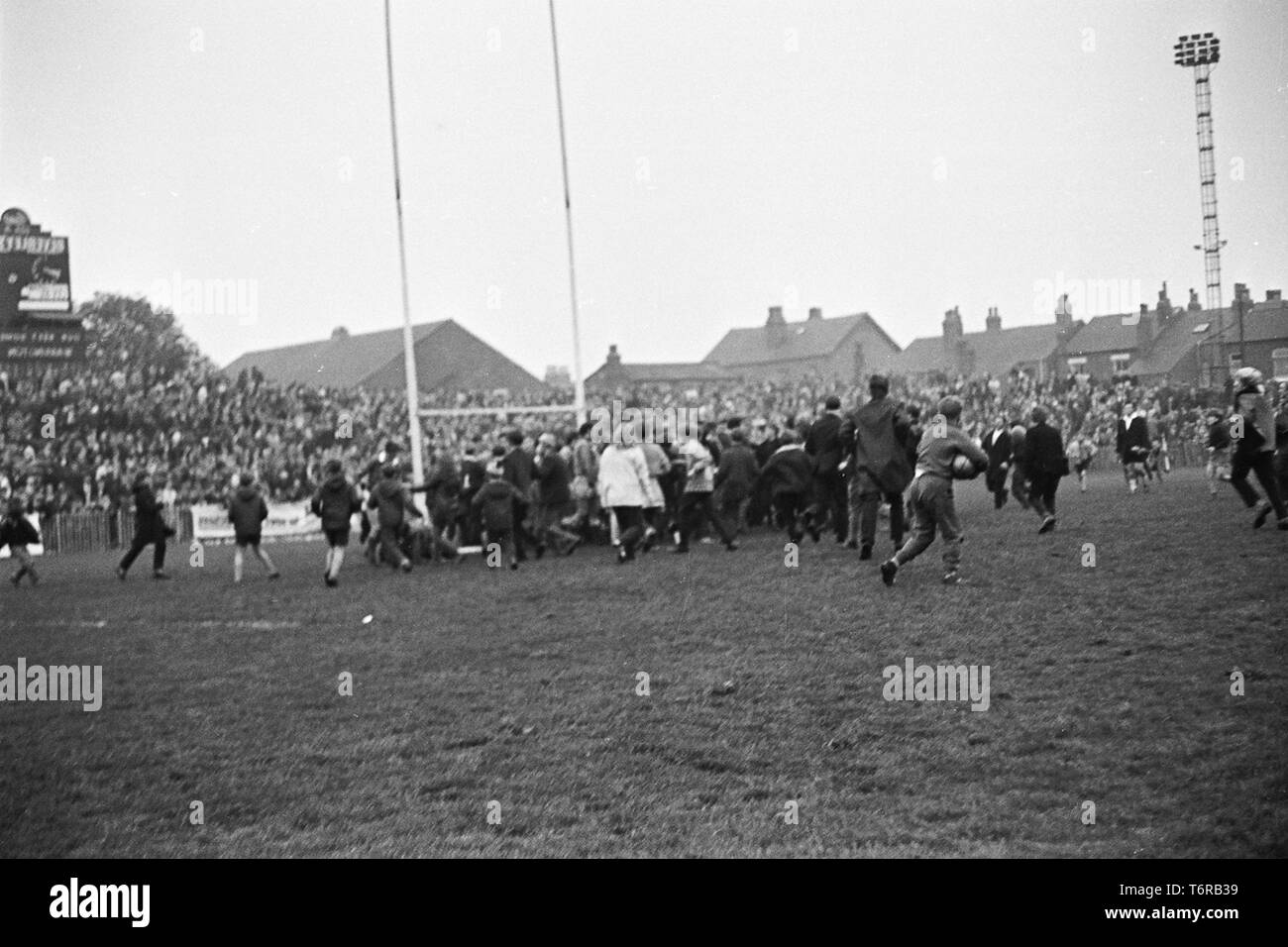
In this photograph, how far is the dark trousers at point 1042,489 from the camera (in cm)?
1491

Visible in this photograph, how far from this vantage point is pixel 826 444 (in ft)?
47.7

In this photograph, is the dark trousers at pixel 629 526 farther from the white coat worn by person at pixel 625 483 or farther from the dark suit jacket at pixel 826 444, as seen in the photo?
the dark suit jacket at pixel 826 444

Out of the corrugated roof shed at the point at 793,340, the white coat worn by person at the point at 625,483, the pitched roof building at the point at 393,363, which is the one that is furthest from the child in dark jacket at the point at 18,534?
the corrugated roof shed at the point at 793,340

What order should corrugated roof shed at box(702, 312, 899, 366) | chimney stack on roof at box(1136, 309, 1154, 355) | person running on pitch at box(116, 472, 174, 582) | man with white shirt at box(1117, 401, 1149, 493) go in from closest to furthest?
chimney stack on roof at box(1136, 309, 1154, 355)
corrugated roof shed at box(702, 312, 899, 366)
man with white shirt at box(1117, 401, 1149, 493)
person running on pitch at box(116, 472, 174, 582)

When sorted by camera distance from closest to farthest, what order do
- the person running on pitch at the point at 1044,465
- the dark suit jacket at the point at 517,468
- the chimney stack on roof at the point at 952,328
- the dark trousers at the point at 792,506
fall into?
1. the chimney stack on roof at the point at 952,328
2. the person running on pitch at the point at 1044,465
3. the dark trousers at the point at 792,506
4. the dark suit jacket at the point at 517,468

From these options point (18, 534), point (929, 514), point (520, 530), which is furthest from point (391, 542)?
point (929, 514)

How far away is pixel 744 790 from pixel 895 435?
7148mm

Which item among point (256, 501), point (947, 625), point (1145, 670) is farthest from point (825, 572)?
point (256, 501)

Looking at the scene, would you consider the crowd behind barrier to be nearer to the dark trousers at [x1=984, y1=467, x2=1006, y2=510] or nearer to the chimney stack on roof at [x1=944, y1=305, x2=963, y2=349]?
the dark trousers at [x1=984, y1=467, x2=1006, y2=510]

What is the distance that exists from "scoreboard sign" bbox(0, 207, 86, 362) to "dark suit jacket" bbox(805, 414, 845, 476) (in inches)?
387

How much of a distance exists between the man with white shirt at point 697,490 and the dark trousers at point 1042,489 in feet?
12.2

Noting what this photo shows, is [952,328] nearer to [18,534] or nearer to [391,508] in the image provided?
[391,508]

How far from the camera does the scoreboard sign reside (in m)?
17.1

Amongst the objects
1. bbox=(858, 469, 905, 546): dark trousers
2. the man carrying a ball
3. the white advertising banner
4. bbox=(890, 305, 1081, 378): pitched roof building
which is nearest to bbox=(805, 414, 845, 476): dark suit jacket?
bbox=(890, 305, 1081, 378): pitched roof building
